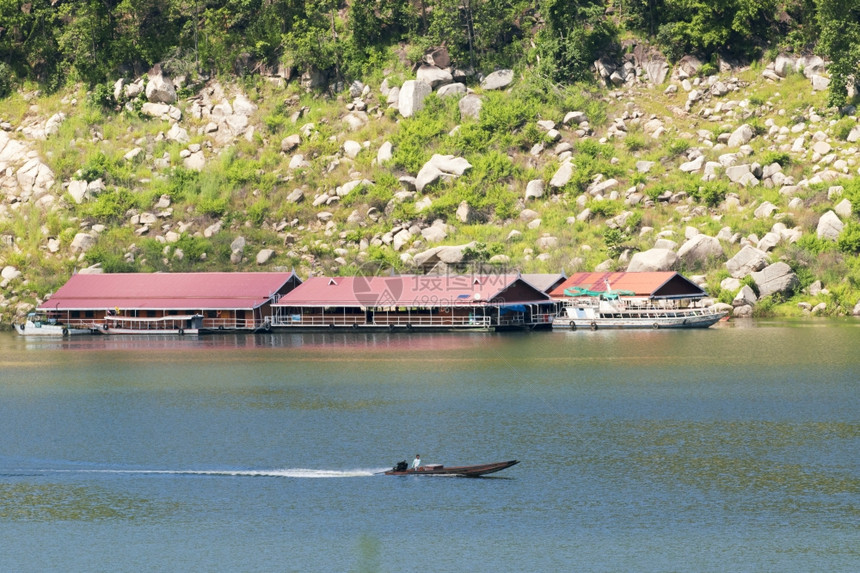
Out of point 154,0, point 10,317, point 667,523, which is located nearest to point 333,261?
point 10,317

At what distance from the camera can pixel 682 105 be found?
5039 inches

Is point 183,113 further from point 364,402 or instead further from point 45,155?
point 364,402

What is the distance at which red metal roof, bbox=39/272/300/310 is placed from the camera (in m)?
111

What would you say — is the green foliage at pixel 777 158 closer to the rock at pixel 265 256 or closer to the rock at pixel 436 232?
the rock at pixel 436 232

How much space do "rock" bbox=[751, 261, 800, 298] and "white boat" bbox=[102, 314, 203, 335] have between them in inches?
2170

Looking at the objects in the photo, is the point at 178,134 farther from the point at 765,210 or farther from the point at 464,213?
the point at 765,210

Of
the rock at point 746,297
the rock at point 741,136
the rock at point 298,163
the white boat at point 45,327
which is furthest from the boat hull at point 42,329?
the rock at point 741,136

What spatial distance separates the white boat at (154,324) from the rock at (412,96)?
1446 inches

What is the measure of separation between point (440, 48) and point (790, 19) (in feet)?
136

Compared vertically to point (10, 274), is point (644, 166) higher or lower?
higher

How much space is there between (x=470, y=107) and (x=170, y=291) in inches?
1652

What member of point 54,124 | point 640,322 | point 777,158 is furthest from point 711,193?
point 54,124

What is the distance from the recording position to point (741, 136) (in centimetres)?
11906

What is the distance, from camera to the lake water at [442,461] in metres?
36.2
